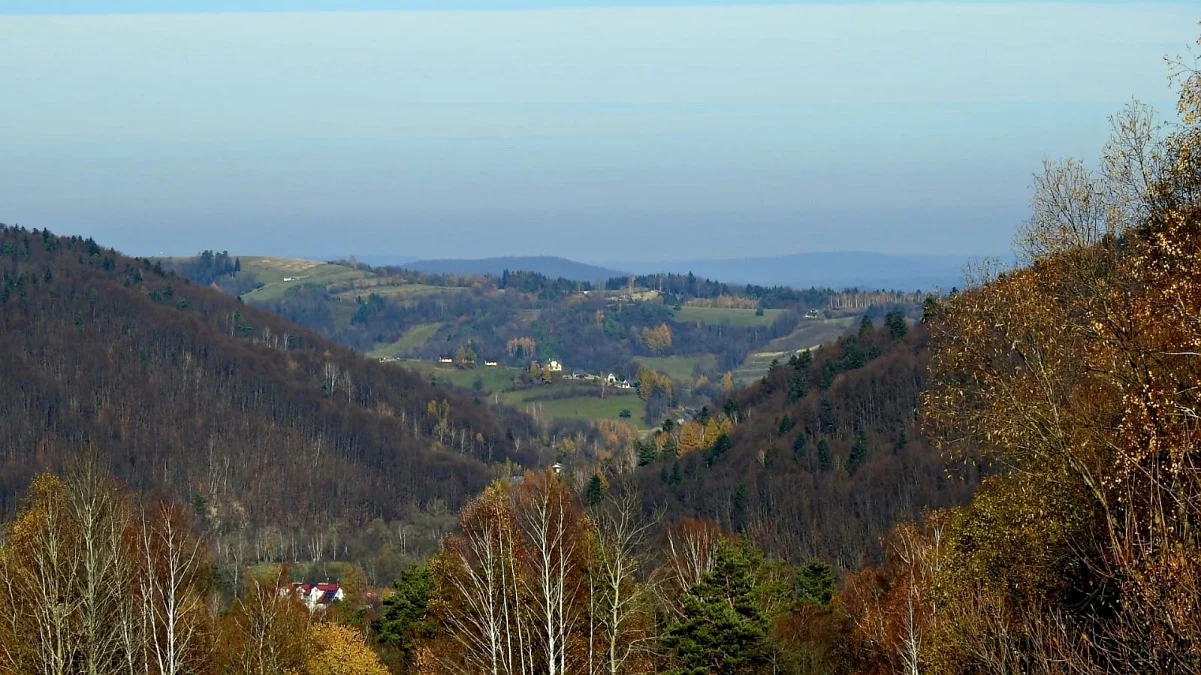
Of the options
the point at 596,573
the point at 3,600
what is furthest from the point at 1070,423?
the point at 3,600

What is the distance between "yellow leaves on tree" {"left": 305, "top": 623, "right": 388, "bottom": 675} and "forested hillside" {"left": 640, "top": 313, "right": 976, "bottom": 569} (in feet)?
221

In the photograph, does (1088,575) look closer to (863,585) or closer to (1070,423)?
(1070,423)

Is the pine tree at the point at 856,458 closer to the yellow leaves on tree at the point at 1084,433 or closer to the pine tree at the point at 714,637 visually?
the pine tree at the point at 714,637

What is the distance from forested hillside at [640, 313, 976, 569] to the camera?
125500mm

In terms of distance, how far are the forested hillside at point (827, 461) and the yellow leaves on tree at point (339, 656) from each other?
67.5 meters

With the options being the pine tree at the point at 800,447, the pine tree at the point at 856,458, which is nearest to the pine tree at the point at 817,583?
the pine tree at the point at 856,458

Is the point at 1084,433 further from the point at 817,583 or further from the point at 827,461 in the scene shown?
the point at 827,461

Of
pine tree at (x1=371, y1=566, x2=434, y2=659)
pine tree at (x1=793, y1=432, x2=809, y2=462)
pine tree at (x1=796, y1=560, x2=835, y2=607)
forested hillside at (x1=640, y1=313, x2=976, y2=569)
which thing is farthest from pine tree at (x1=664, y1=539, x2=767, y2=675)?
pine tree at (x1=793, y1=432, x2=809, y2=462)

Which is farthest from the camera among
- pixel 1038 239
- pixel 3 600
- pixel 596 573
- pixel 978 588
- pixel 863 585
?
pixel 863 585

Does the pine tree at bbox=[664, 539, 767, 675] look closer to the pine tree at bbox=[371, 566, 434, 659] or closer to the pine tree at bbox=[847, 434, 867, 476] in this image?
the pine tree at bbox=[371, 566, 434, 659]

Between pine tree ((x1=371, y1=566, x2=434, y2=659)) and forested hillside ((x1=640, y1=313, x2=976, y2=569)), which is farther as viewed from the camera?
forested hillside ((x1=640, y1=313, x2=976, y2=569))

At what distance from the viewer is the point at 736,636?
39.2 meters

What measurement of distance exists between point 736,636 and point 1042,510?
17662mm

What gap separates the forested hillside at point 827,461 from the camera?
412ft
